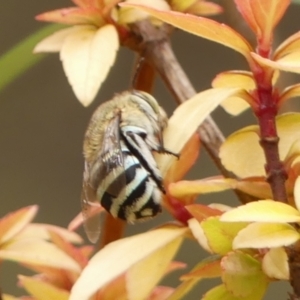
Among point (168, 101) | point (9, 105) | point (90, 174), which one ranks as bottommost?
point (168, 101)

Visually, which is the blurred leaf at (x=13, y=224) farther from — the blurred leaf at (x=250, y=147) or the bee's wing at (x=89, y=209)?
the blurred leaf at (x=250, y=147)

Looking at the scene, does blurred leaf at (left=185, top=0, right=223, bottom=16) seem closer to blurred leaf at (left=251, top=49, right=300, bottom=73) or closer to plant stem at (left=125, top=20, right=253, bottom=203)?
plant stem at (left=125, top=20, right=253, bottom=203)

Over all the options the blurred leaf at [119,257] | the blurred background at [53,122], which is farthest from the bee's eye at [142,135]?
the blurred background at [53,122]

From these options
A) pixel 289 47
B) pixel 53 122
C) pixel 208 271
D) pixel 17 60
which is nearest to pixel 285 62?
pixel 289 47

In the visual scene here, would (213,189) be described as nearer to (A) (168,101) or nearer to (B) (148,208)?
(B) (148,208)

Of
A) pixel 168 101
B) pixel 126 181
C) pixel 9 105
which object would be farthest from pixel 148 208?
pixel 9 105
